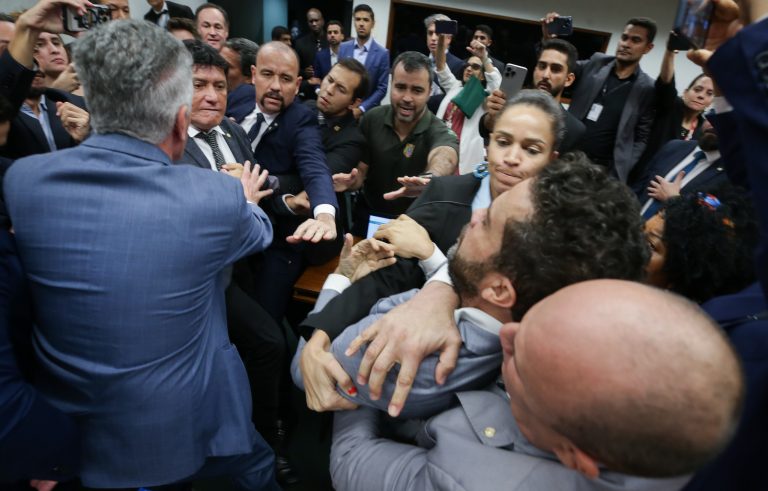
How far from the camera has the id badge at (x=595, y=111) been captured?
3566 mm

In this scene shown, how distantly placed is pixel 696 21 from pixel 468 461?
1.01 metres

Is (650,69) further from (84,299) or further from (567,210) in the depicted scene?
(84,299)

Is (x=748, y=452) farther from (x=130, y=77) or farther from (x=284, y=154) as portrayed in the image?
(x=284, y=154)

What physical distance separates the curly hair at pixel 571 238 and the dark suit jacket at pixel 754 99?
0.91ft

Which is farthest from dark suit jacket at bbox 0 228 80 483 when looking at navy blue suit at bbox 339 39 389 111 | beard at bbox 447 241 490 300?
navy blue suit at bbox 339 39 389 111

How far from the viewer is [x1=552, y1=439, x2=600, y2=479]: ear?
2.07ft

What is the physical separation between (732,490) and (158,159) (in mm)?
1488

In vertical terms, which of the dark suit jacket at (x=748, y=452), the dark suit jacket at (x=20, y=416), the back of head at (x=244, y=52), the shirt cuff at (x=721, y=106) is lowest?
the dark suit jacket at (x=20, y=416)

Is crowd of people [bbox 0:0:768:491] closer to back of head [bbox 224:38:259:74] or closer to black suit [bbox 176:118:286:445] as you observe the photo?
black suit [bbox 176:118:286:445]

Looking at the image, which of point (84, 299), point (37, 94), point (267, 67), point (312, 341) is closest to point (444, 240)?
point (312, 341)

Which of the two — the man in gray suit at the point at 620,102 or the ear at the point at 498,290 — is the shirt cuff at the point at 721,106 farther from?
the man in gray suit at the point at 620,102

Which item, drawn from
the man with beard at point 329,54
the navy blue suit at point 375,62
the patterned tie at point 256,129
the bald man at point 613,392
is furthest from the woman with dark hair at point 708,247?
the man with beard at point 329,54

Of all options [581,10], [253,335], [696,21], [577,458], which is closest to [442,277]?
[577,458]

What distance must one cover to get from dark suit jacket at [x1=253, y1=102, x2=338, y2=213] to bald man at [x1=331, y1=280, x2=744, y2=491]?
5.80 ft
